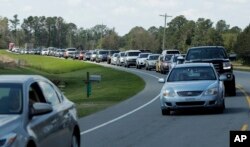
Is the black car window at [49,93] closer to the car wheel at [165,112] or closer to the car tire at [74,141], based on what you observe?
the car tire at [74,141]

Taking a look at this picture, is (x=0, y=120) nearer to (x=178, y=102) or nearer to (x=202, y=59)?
(x=178, y=102)

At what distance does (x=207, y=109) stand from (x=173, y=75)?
1.68 metres

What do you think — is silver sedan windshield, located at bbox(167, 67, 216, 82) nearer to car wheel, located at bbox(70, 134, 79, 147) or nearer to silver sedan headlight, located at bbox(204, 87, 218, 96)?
silver sedan headlight, located at bbox(204, 87, 218, 96)

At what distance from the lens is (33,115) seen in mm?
8742

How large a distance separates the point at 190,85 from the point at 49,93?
10.1m

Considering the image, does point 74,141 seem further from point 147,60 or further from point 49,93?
point 147,60

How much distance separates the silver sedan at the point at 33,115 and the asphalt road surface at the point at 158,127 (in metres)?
3.33

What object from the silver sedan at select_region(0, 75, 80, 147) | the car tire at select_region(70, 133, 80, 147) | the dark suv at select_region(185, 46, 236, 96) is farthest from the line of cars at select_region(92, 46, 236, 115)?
the silver sedan at select_region(0, 75, 80, 147)

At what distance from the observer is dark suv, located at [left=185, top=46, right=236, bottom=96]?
2697 centimetres

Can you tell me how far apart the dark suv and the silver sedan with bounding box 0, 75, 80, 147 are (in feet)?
55.9

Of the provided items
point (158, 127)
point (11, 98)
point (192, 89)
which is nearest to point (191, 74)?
point (192, 89)

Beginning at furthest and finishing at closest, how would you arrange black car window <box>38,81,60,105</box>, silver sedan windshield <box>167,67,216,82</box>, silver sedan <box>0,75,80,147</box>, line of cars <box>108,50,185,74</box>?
line of cars <box>108,50,185,74</box> → silver sedan windshield <box>167,67,216,82</box> → black car window <box>38,81,60,105</box> → silver sedan <box>0,75,80,147</box>

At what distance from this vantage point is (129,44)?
165 metres

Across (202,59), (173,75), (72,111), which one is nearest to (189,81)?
(173,75)
